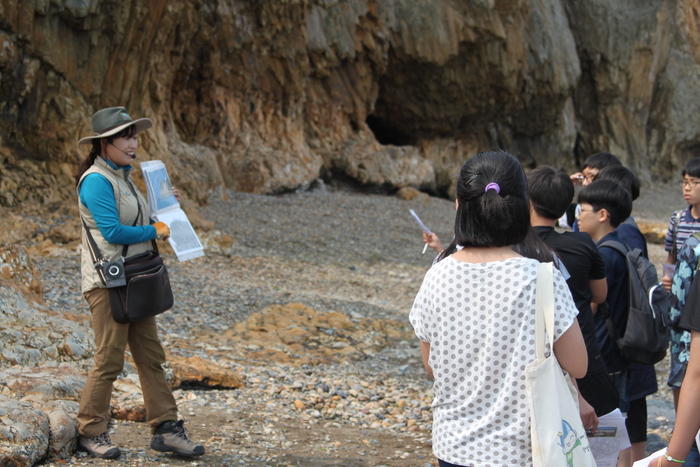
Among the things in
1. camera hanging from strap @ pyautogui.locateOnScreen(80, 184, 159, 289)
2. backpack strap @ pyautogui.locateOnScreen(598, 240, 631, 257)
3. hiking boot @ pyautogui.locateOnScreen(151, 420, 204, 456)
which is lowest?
hiking boot @ pyautogui.locateOnScreen(151, 420, 204, 456)

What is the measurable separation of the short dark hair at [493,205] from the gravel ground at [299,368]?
2.28 meters

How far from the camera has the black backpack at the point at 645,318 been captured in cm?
304

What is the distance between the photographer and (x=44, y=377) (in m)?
4.00

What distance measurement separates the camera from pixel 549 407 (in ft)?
6.02

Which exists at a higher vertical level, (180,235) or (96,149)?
(96,149)

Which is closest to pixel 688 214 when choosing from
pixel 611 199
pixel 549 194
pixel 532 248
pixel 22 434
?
pixel 611 199

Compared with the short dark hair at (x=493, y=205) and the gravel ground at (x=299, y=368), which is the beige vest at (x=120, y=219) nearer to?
the gravel ground at (x=299, y=368)

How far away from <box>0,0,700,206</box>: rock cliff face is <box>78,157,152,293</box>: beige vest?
751 centimetres

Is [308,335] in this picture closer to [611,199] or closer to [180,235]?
[180,235]

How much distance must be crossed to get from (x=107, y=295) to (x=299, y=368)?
2839 mm

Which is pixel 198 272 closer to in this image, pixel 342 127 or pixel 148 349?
pixel 148 349

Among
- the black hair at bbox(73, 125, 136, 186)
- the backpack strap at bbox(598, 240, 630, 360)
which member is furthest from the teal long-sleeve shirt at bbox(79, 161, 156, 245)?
the backpack strap at bbox(598, 240, 630, 360)

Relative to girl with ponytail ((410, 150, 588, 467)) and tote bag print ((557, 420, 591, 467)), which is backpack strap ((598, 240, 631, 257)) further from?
tote bag print ((557, 420, 591, 467))

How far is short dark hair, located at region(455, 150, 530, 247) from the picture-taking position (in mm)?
1977
